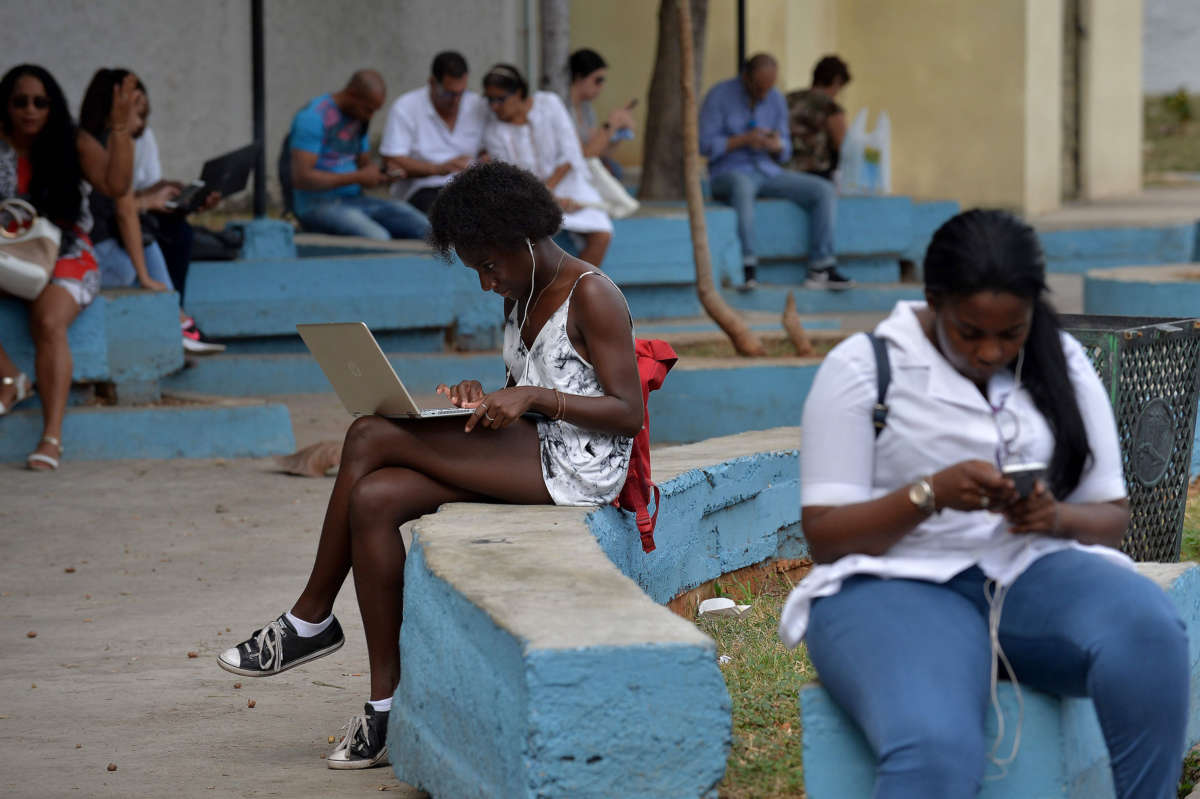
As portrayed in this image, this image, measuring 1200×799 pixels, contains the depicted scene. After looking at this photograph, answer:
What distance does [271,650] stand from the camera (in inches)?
153

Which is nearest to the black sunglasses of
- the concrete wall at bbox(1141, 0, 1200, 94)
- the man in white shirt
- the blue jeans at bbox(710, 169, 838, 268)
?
the man in white shirt

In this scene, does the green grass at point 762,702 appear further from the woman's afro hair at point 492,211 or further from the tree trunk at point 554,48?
the tree trunk at point 554,48

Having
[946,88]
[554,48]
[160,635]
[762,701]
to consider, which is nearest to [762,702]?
[762,701]

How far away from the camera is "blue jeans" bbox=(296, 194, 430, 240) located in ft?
31.6

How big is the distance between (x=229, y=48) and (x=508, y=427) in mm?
9110

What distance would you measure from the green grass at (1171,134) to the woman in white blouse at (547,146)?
1693 centimetres

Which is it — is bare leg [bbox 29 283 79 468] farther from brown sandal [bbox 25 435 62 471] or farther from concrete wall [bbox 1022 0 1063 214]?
concrete wall [bbox 1022 0 1063 214]

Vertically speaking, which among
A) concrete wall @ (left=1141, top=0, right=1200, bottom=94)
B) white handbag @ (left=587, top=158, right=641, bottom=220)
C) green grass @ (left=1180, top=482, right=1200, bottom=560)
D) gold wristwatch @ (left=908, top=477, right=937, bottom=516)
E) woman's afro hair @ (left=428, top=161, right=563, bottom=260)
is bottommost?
green grass @ (left=1180, top=482, right=1200, bottom=560)

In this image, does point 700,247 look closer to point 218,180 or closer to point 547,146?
point 547,146

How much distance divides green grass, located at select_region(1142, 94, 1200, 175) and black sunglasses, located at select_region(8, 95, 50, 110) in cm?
2021

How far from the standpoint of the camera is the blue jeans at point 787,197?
35.9 feet

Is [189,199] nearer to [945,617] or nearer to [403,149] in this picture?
[403,149]

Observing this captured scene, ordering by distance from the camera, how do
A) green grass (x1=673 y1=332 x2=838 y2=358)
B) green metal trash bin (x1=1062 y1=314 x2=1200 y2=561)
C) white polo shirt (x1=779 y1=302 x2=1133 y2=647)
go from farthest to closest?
green grass (x1=673 y1=332 x2=838 y2=358) → green metal trash bin (x1=1062 y1=314 x2=1200 y2=561) → white polo shirt (x1=779 y1=302 x2=1133 y2=647)

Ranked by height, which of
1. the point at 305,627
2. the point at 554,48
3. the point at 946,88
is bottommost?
the point at 305,627
